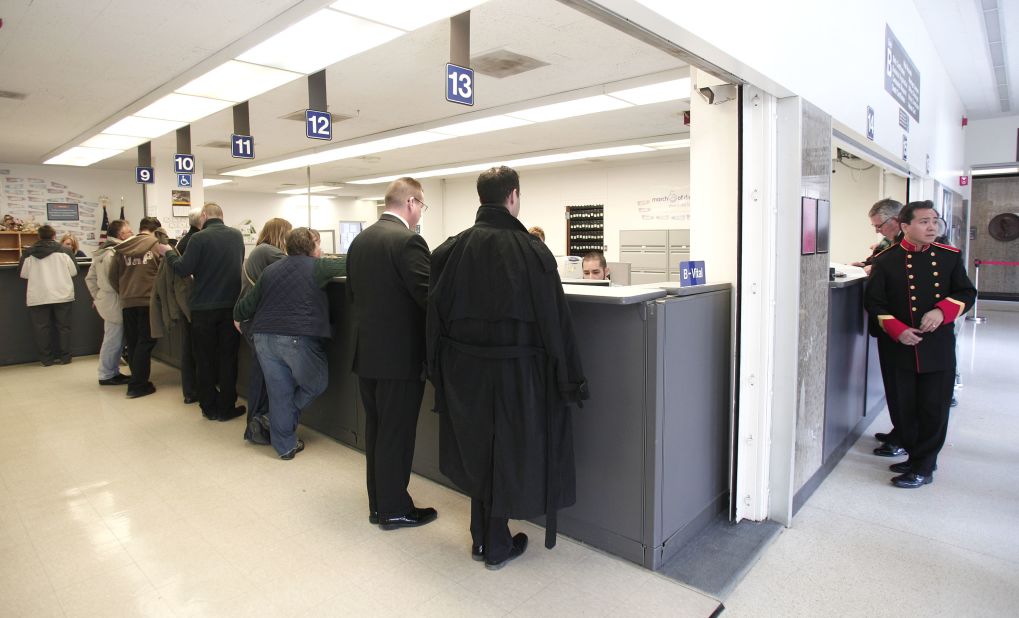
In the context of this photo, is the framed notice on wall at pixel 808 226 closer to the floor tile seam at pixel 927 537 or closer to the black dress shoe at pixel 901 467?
the floor tile seam at pixel 927 537

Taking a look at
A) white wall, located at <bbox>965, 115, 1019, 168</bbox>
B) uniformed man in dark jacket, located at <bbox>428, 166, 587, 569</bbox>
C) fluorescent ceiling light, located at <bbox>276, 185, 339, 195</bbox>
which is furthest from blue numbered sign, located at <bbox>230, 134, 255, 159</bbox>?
white wall, located at <bbox>965, 115, 1019, 168</bbox>

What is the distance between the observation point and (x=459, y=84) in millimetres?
3088

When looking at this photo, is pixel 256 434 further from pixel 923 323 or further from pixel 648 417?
pixel 923 323

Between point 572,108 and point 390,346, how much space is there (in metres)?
3.49

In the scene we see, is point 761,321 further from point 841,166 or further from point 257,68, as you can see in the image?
point 841,166

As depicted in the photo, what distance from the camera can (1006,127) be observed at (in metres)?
8.85

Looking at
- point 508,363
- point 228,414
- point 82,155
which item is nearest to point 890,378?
point 508,363

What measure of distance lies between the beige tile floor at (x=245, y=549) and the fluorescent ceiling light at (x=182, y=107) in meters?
2.59

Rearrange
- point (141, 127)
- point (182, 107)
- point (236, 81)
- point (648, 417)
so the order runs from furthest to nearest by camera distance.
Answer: point (141, 127) < point (182, 107) < point (236, 81) < point (648, 417)

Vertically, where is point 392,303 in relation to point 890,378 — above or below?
above

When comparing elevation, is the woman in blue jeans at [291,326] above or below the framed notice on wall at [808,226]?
below

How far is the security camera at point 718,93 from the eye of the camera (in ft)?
8.68

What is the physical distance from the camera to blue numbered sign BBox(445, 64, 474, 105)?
3.04m

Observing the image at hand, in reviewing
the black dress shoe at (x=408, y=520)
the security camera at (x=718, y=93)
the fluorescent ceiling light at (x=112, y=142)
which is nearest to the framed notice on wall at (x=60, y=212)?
the fluorescent ceiling light at (x=112, y=142)
